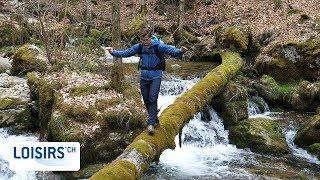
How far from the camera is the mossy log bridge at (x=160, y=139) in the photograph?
647cm

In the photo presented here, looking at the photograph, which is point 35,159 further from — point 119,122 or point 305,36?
point 305,36

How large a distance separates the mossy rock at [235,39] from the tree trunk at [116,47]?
27.2 ft

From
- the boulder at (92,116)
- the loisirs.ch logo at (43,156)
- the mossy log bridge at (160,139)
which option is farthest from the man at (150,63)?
the boulder at (92,116)

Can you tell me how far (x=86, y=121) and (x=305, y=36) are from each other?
1067 cm

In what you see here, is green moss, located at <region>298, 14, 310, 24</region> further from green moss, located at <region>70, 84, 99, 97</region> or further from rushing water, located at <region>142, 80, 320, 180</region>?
green moss, located at <region>70, 84, 99, 97</region>

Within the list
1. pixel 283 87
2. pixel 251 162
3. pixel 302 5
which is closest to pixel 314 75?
pixel 283 87

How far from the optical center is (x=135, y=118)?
10586 mm

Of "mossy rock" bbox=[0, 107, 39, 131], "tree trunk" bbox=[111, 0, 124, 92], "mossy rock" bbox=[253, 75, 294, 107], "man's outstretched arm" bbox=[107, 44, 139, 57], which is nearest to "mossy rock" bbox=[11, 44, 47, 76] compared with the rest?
"mossy rock" bbox=[0, 107, 39, 131]

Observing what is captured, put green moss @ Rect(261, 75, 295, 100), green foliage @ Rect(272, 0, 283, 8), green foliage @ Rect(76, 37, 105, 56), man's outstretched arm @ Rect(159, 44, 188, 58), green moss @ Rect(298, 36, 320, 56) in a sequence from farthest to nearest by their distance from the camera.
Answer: green foliage @ Rect(272, 0, 283, 8)
green foliage @ Rect(76, 37, 105, 56)
green moss @ Rect(298, 36, 320, 56)
green moss @ Rect(261, 75, 295, 100)
man's outstretched arm @ Rect(159, 44, 188, 58)

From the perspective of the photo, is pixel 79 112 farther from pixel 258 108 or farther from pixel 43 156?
pixel 258 108

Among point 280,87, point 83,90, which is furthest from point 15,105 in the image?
point 280,87

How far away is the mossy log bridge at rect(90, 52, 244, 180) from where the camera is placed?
255 inches

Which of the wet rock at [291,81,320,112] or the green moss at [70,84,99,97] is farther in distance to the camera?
the wet rock at [291,81,320,112]

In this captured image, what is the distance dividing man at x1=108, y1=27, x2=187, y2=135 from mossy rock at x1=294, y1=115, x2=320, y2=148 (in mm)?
5826
